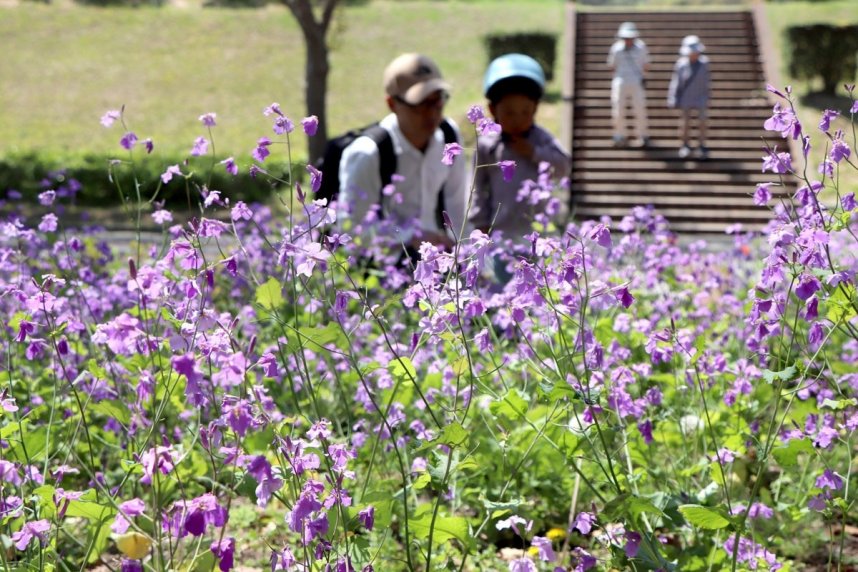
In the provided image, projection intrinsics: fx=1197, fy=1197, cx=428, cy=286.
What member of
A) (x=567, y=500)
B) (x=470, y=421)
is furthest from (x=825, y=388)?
(x=470, y=421)

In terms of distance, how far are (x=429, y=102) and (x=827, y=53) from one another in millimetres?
17938

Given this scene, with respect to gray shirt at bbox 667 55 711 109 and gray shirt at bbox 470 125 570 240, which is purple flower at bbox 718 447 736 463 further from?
gray shirt at bbox 667 55 711 109

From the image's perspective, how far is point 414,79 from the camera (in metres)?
4.66

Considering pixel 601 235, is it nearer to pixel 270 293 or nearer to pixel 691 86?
pixel 270 293

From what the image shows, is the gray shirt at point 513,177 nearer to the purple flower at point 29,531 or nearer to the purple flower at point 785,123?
the purple flower at point 785,123

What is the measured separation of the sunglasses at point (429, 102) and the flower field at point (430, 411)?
539 mm

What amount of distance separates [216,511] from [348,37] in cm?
2628

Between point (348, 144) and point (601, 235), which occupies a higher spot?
point (348, 144)

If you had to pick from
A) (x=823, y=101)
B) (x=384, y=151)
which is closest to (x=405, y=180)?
(x=384, y=151)

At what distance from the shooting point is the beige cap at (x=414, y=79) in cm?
462

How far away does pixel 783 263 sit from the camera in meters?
2.20

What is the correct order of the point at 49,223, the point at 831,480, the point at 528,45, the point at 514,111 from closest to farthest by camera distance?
the point at 831,480 → the point at 49,223 → the point at 514,111 → the point at 528,45

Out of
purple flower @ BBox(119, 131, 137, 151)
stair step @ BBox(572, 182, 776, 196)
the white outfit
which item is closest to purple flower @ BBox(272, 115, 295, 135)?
purple flower @ BBox(119, 131, 137, 151)

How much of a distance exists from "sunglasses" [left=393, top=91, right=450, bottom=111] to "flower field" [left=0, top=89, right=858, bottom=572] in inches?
21.2
